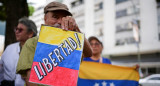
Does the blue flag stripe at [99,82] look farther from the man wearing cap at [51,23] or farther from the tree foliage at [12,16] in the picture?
the man wearing cap at [51,23]

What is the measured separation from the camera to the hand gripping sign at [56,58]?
1271mm

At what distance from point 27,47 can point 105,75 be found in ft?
8.15

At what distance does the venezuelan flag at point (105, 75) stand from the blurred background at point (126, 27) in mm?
16651

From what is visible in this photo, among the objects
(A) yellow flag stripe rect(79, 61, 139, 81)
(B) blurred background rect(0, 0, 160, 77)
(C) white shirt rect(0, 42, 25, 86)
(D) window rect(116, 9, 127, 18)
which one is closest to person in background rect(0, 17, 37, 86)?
(C) white shirt rect(0, 42, 25, 86)

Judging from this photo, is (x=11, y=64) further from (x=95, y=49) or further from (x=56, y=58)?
(x=95, y=49)

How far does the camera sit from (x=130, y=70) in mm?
3908

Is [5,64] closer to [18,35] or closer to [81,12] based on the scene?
[18,35]

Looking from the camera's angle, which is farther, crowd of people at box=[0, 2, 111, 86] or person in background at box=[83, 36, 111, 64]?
person in background at box=[83, 36, 111, 64]

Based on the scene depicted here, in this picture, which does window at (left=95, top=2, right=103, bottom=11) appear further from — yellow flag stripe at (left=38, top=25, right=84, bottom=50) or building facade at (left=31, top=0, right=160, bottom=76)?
yellow flag stripe at (left=38, top=25, right=84, bottom=50)

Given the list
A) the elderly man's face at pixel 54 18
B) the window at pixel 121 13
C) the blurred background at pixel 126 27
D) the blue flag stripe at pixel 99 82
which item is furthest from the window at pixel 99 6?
the elderly man's face at pixel 54 18

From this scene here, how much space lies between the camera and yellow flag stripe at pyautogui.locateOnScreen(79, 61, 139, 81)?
3660 millimetres

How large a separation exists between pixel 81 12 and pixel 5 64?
29373 mm

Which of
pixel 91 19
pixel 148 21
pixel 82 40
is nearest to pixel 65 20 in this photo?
pixel 82 40

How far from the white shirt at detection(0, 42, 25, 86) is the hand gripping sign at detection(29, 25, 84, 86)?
3.50 ft
